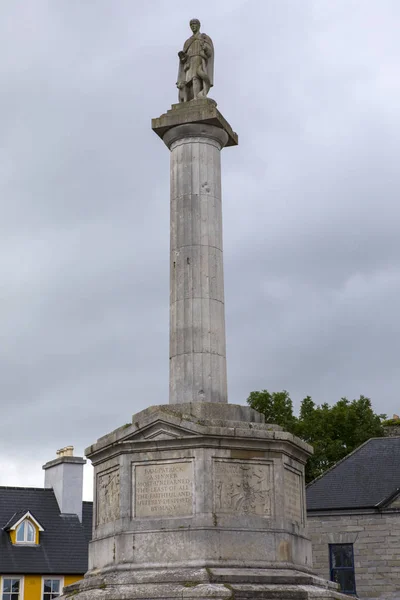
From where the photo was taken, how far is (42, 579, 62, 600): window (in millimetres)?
32781

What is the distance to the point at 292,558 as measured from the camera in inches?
521

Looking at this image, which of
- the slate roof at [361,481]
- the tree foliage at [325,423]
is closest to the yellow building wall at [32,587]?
the slate roof at [361,481]

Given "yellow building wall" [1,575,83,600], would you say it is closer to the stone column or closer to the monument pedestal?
the monument pedestal

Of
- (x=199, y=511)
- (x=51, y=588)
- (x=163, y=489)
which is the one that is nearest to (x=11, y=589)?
(x=51, y=588)

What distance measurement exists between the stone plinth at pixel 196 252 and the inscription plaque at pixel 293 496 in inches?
63.9

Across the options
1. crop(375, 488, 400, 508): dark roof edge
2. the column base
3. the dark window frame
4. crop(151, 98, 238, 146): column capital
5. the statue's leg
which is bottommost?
the dark window frame

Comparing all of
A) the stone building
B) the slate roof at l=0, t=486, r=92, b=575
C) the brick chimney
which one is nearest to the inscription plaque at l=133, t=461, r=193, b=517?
the stone building

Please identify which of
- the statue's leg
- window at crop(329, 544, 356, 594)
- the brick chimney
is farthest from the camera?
the brick chimney

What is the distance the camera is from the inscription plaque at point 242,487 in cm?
1304

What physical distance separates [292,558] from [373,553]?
66.3ft

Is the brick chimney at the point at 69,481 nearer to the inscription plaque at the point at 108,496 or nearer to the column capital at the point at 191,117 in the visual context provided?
the inscription plaque at the point at 108,496

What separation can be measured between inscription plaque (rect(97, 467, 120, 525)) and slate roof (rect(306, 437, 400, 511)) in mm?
19961

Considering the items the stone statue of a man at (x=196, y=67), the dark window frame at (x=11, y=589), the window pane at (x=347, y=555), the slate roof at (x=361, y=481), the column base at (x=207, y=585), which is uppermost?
the stone statue of a man at (x=196, y=67)

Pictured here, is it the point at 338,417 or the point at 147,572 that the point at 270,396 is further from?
the point at 147,572
